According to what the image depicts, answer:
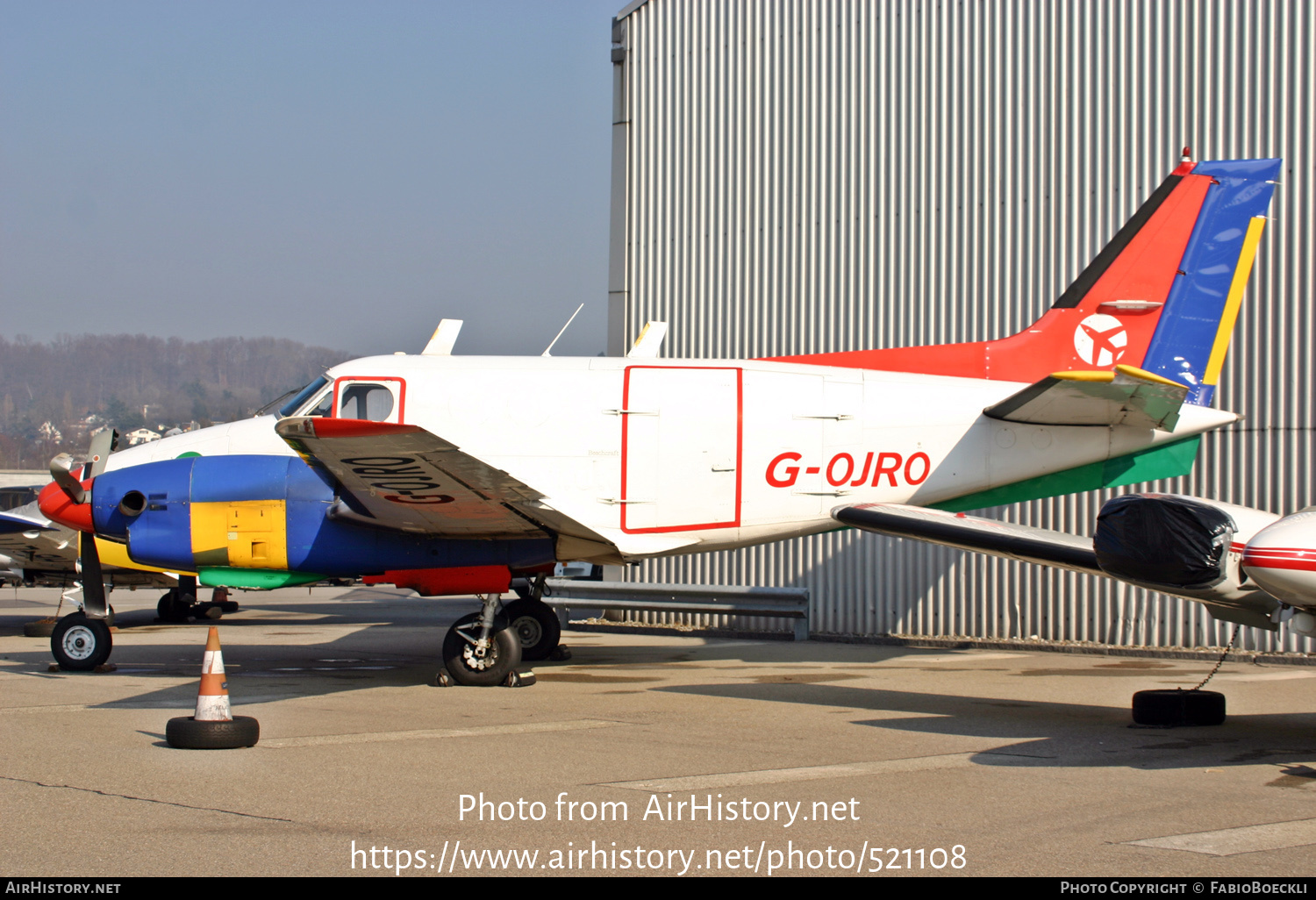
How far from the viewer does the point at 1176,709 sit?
28.1 ft

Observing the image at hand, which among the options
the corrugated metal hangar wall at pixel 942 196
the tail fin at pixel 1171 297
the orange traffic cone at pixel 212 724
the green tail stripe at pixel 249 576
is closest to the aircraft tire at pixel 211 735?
the orange traffic cone at pixel 212 724

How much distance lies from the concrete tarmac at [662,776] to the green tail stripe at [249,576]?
98 cm

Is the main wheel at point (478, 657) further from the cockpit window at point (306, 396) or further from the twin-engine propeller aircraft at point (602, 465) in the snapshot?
the cockpit window at point (306, 396)

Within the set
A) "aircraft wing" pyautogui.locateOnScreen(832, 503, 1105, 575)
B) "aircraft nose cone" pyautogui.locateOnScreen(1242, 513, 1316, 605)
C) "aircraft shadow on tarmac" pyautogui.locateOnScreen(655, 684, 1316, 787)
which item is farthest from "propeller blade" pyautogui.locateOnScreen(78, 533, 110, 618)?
"aircraft nose cone" pyautogui.locateOnScreen(1242, 513, 1316, 605)

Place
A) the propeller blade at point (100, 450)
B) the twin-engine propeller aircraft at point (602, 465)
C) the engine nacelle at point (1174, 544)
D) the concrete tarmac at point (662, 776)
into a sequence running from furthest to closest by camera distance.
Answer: the propeller blade at point (100, 450) < the twin-engine propeller aircraft at point (602, 465) < the engine nacelle at point (1174, 544) < the concrete tarmac at point (662, 776)

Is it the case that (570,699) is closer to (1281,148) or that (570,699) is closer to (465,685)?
(465,685)

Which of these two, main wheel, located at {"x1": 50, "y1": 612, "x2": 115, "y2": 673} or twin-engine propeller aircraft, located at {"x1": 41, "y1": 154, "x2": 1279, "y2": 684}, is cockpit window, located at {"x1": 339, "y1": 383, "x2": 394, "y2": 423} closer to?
twin-engine propeller aircraft, located at {"x1": 41, "y1": 154, "x2": 1279, "y2": 684}

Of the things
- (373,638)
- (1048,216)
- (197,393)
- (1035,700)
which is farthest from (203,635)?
(197,393)

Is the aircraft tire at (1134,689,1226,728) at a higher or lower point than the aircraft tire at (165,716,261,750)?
lower

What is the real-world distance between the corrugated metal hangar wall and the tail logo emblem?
125 inches

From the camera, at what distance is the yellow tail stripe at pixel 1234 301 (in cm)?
1205

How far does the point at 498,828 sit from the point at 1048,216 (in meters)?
12.9

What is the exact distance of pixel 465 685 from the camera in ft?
35.5

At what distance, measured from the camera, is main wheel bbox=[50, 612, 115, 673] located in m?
11.6
